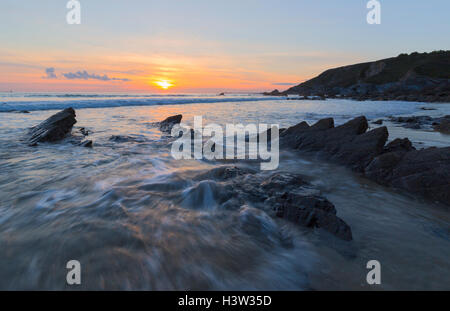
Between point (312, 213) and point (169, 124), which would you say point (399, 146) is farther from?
point (169, 124)

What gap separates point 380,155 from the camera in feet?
14.7

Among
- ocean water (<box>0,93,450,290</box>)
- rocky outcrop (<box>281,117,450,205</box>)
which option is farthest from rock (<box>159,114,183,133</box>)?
ocean water (<box>0,93,450,290</box>)

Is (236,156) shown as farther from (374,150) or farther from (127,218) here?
(127,218)

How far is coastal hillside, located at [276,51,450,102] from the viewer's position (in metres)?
58.1

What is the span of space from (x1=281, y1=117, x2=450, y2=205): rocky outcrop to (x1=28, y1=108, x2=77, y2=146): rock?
7.67 meters

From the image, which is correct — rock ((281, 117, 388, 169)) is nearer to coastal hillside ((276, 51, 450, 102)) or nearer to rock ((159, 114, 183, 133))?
rock ((159, 114, 183, 133))

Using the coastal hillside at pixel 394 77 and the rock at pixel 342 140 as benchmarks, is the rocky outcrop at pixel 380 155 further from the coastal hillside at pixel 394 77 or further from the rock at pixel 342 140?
the coastal hillside at pixel 394 77

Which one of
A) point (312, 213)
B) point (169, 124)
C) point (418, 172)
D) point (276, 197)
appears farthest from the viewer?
point (169, 124)

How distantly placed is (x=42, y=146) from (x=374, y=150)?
8970mm

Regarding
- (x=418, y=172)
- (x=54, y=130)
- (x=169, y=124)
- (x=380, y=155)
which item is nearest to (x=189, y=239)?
(x=418, y=172)

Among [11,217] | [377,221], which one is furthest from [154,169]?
[377,221]

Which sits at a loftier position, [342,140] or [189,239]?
[342,140]

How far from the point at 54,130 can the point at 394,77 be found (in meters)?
96.2
